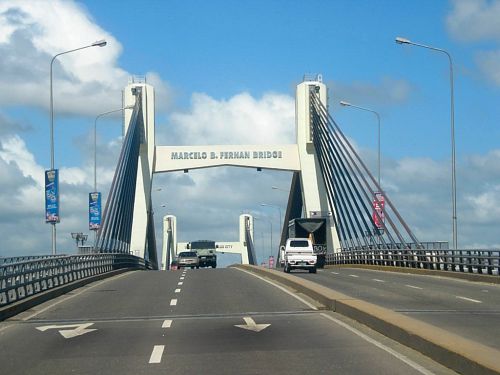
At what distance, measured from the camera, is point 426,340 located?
1216 cm

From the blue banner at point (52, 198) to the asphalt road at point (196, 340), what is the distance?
11311 mm

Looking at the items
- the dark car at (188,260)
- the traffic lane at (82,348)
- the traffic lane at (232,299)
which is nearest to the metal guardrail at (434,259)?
the traffic lane at (232,299)

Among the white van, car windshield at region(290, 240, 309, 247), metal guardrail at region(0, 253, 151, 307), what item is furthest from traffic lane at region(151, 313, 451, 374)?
car windshield at region(290, 240, 309, 247)

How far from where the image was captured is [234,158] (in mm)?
71000

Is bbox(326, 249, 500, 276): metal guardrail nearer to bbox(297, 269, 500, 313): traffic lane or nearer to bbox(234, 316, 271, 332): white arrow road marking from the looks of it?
bbox(297, 269, 500, 313): traffic lane

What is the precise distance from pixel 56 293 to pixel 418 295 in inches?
417

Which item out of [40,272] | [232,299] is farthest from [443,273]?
[40,272]

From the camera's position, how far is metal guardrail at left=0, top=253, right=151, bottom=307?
2111cm

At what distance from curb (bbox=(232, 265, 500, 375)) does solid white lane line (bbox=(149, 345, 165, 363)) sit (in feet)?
11.8

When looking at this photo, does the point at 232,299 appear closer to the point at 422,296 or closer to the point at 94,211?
the point at 422,296

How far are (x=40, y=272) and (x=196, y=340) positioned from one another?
1186cm

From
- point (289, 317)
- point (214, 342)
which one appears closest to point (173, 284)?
point (289, 317)

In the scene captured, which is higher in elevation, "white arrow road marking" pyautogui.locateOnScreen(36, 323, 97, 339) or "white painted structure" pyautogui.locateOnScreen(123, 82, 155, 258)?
"white painted structure" pyautogui.locateOnScreen(123, 82, 155, 258)

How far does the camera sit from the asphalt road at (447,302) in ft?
52.5
